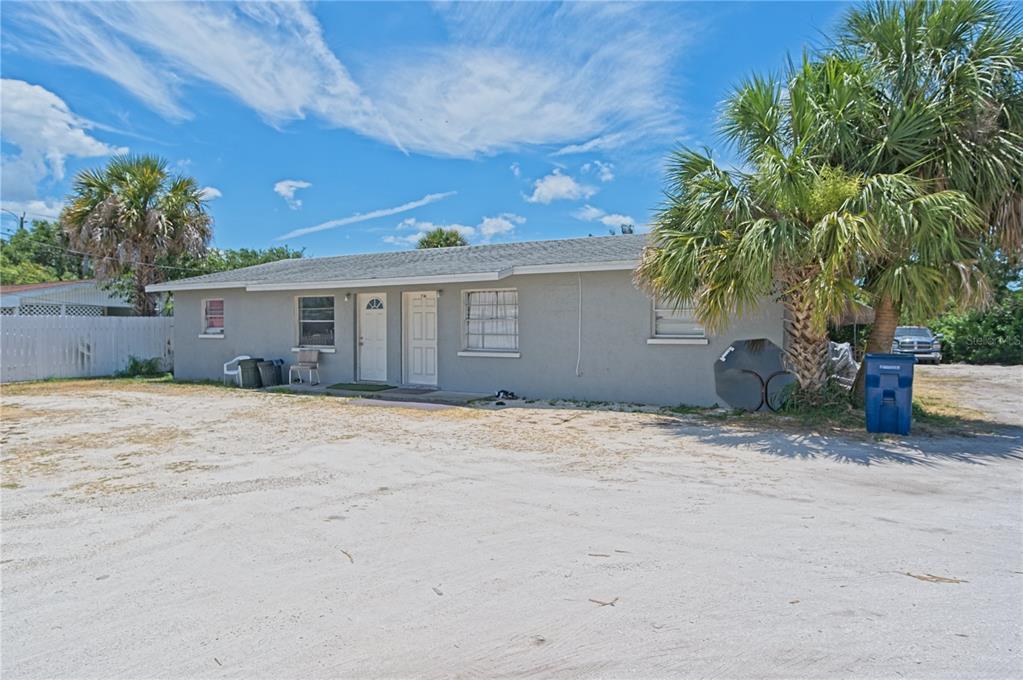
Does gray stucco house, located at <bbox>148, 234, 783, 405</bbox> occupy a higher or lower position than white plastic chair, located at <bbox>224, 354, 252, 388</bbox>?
higher

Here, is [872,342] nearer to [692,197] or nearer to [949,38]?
[692,197]

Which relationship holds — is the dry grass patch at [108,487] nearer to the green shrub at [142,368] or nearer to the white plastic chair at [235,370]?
the white plastic chair at [235,370]

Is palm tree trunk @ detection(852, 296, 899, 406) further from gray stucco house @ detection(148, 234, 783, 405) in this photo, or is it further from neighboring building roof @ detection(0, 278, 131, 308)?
neighboring building roof @ detection(0, 278, 131, 308)

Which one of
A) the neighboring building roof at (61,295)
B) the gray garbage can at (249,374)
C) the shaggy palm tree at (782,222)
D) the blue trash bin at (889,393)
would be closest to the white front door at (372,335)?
the gray garbage can at (249,374)

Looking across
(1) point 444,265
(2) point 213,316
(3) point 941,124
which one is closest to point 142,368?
(2) point 213,316

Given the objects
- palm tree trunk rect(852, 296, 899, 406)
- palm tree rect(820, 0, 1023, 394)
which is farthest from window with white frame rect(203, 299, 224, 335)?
palm tree trunk rect(852, 296, 899, 406)

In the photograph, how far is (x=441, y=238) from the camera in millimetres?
34594

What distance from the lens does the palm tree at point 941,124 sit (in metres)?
8.47

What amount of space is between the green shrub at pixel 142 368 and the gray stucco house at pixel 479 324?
146 centimetres

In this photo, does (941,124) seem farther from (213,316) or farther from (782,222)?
(213,316)

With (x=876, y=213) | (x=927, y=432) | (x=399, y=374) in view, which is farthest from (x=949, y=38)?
(x=399, y=374)

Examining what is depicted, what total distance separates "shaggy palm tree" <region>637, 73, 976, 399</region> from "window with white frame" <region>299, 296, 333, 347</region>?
857 centimetres

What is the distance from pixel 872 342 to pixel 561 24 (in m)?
7.74

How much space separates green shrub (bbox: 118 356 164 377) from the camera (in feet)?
60.5
